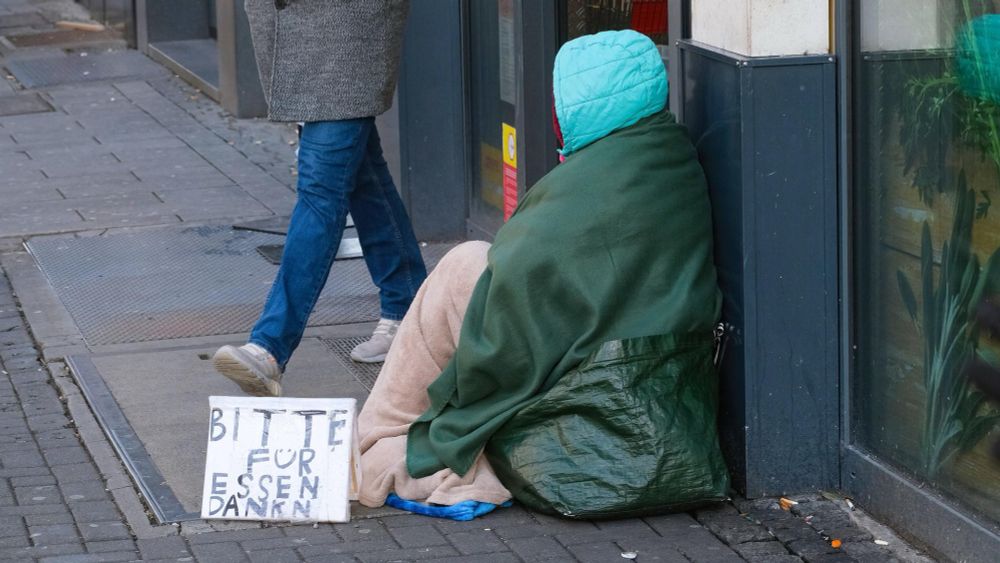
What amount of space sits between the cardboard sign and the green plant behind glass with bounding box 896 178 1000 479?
1.40 m

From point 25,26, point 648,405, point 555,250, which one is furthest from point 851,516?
point 25,26

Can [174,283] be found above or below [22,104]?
below

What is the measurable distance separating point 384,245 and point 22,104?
19.7 ft

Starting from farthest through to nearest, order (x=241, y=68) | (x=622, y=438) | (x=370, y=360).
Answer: (x=241, y=68), (x=370, y=360), (x=622, y=438)

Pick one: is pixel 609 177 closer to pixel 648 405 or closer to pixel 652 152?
pixel 652 152

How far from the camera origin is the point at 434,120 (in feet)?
23.4

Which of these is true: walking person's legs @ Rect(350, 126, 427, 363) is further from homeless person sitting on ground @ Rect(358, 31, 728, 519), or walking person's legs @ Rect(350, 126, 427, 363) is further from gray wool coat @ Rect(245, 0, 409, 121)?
homeless person sitting on ground @ Rect(358, 31, 728, 519)

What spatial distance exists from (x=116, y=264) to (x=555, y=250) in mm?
3349

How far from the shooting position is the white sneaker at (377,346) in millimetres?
5543

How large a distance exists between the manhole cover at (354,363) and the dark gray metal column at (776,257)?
1455 millimetres

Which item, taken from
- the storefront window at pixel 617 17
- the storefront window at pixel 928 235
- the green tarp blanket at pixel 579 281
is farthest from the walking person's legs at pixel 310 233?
the storefront window at pixel 928 235

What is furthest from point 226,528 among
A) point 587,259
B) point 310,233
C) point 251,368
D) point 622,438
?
point 310,233

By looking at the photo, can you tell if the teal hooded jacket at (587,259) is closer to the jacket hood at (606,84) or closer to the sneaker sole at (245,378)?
the jacket hood at (606,84)

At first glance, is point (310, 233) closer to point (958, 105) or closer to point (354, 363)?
point (354, 363)
